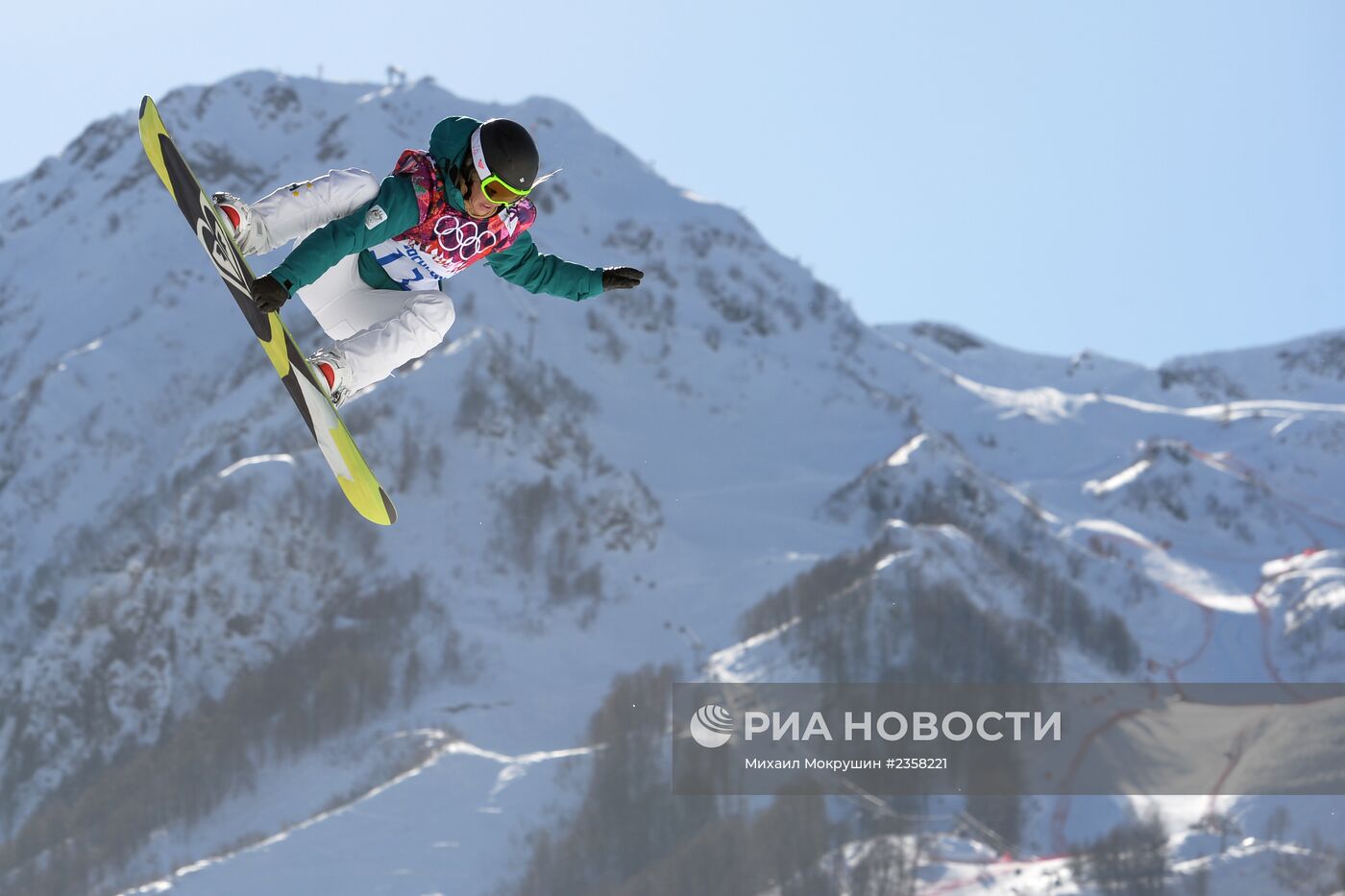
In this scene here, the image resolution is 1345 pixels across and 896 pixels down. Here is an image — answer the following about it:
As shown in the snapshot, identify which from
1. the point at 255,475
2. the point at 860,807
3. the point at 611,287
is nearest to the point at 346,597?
the point at 255,475

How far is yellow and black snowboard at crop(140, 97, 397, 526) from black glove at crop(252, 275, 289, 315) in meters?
0.62

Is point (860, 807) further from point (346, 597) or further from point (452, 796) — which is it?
point (346, 597)

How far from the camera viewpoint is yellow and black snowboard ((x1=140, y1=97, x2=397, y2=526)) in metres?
9.98

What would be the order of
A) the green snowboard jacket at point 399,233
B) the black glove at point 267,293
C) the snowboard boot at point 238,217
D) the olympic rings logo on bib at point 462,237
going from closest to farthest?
1. the black glove at point 267,293
2. the green snowboard jacket at point 399,233
3. the snowboard boot at point 238,217
4. the olympic rings logo on bib at point 462,237

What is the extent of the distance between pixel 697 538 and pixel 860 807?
104 feet

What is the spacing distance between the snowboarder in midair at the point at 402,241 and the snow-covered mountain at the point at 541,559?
4632 centimetres

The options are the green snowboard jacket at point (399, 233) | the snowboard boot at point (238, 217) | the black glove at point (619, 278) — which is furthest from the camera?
the black glove at point (619, 278)

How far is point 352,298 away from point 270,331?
854mm

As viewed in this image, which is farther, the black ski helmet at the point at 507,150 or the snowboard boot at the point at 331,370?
the snowboard boot at the point at 331,370

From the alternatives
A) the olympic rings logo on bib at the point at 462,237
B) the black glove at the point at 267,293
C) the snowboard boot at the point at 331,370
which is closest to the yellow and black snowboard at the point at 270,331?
the snowboard boot at the point at 331,370

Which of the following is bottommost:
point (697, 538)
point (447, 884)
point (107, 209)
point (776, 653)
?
point (447, 884)

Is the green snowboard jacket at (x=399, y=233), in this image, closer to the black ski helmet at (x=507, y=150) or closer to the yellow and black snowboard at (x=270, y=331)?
the black ski helmet at (x=507, y=150)

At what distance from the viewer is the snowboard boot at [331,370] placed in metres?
10.2

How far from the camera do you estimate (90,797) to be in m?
82.4
